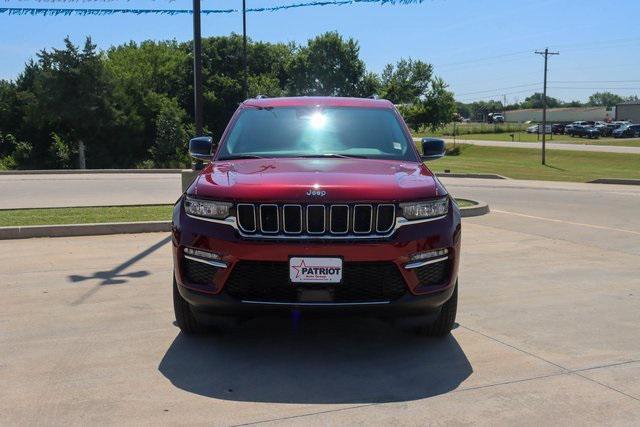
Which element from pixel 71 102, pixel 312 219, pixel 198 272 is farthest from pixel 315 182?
pixel 71 102

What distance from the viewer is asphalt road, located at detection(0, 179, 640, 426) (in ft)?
11.7

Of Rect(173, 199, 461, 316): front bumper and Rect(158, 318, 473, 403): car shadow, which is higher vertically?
Rect(173, 199, 461, 316): front bumper

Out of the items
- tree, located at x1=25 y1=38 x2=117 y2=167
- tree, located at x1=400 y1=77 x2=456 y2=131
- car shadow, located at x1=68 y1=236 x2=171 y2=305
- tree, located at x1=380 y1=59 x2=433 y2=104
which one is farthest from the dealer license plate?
tree, located at x1=380 y1=59 x2=433 y2=104

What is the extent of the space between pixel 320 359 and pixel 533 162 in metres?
44.7

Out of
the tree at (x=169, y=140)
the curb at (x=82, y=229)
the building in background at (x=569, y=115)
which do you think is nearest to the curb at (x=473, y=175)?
the curb at (x=82, y=229)

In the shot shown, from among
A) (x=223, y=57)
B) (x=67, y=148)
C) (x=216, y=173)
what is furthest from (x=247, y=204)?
(x=223, y=57)

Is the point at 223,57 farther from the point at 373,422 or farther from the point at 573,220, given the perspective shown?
the point at 373,422

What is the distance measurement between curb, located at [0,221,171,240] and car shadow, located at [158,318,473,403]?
17.5 ft

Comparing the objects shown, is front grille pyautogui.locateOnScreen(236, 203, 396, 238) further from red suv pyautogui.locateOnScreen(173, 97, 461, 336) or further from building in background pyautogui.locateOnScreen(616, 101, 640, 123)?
building in background pyautogui.locateOnScreen(616, 101, 640, 123)

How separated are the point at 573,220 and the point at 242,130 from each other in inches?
332

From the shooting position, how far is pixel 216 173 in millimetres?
4625

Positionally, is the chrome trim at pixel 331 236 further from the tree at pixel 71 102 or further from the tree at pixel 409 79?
the tree at pixel 409 79

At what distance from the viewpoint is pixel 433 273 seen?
4.26 metres

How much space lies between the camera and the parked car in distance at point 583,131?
73.2 m
